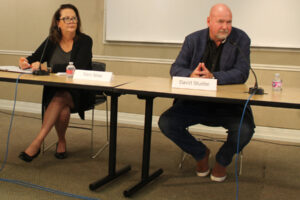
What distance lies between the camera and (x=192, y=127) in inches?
141

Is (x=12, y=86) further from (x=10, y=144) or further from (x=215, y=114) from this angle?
(x=215, y=114)

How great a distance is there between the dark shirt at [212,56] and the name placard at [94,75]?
70 cm

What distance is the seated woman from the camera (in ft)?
7.57

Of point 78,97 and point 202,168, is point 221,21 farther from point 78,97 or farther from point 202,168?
point 78,97

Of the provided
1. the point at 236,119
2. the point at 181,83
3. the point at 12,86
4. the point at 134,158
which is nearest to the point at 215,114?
the point at 236,119

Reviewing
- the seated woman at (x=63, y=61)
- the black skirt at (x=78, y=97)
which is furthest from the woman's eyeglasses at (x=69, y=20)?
the black skirt at (x=78, y=97)

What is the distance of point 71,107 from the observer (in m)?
2.42

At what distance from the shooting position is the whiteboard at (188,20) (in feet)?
10.4

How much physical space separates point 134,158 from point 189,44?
39.0 inches

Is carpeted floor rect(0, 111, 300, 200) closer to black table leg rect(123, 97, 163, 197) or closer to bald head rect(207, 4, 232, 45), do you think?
black table leg rect(123, 97, 163, 197)

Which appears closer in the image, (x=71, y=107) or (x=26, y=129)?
(x=71, y=107)

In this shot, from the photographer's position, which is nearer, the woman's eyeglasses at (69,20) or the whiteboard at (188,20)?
the woman's eyeglasses at (69,20)

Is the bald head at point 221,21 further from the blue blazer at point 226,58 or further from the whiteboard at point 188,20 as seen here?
the whiteboard at point 188,20

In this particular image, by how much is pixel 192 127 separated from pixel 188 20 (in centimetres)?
113
